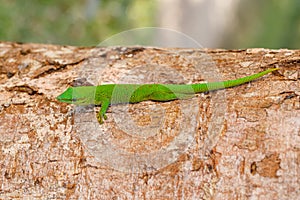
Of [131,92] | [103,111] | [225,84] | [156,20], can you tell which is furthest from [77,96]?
[156,20]

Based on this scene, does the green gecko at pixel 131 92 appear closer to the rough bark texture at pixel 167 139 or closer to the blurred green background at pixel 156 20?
the rough bark texture at pixel 167 139

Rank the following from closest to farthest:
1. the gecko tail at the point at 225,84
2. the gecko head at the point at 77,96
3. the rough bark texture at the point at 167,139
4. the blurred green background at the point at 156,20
Result: 1. the rough bark texture at the point at 167,139
2. the gecko tail at the point at 225,84
3. the gecko head at the point at 77,96
4. the blurred green background at the point at 156,20

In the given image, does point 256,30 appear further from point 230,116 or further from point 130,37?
point 230,116

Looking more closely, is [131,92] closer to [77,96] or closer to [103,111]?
[103,111]

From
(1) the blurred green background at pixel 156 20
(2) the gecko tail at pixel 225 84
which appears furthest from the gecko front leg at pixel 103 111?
(1) the blurred green background at pixel 156 20

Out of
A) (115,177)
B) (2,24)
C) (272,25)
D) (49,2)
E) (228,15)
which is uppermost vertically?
(228,15)

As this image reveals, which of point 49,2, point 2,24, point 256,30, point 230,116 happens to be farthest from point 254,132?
point 256,30
